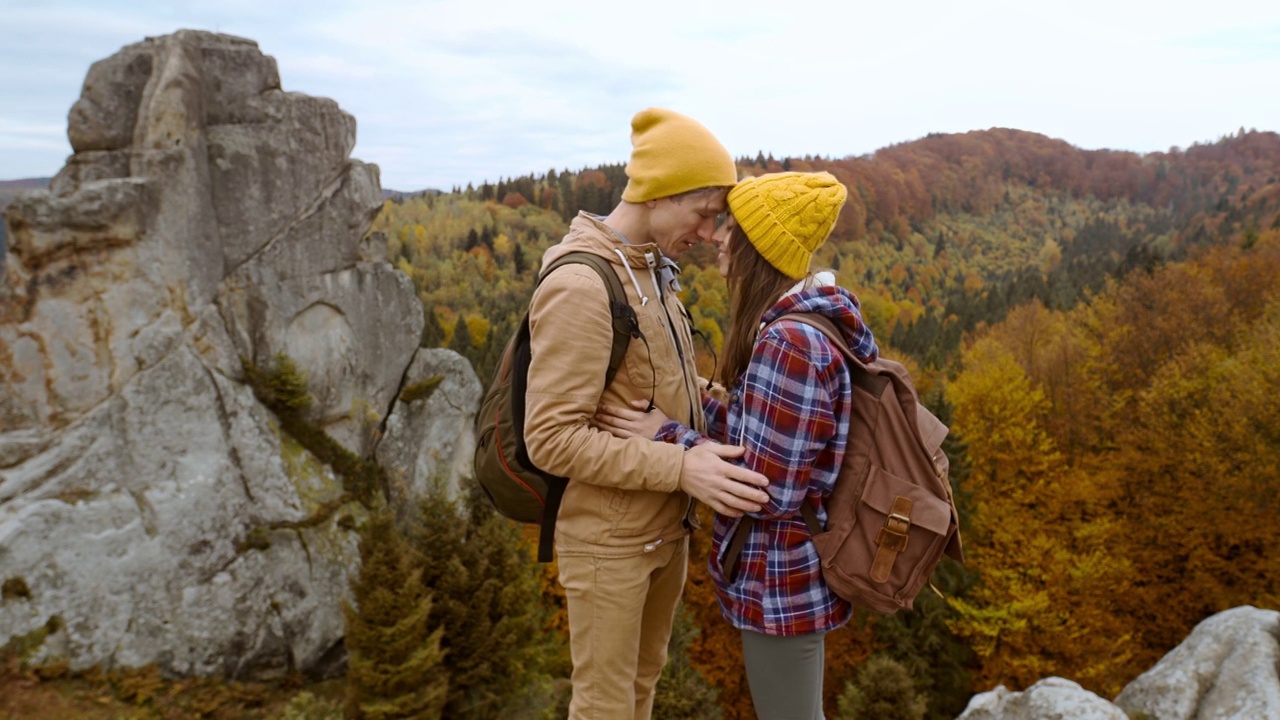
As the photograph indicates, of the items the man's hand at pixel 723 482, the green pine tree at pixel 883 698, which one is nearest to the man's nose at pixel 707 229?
the man's hand at pixel 723 482

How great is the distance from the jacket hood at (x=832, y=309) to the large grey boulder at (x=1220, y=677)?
981 cm

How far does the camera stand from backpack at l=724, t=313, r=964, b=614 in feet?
9.02

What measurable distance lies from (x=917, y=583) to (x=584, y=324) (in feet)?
5.39

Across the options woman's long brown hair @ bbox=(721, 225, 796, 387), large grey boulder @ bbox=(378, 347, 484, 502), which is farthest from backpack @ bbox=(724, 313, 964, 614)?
large grey boulder @ bbox=(378, 347, 484, 502)

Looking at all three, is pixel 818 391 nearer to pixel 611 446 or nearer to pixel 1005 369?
pixel 611 446

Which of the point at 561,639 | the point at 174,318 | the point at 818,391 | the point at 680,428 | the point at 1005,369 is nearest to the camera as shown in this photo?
the point at 818,391

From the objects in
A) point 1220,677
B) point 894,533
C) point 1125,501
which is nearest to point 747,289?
point 894,533

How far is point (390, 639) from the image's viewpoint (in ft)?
43.4

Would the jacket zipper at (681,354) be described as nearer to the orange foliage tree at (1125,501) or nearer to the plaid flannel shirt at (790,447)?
the plaid flannel shirt at (790,447)

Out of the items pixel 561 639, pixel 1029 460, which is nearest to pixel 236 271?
pixel 561 639

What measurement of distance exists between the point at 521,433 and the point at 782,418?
110 centimetres

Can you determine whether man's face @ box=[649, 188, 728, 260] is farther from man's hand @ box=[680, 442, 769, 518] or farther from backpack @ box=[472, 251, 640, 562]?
man's hand @ box=[680, 442, 769, 518]

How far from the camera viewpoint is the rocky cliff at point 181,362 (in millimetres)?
13695

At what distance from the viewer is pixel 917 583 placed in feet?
9.24
